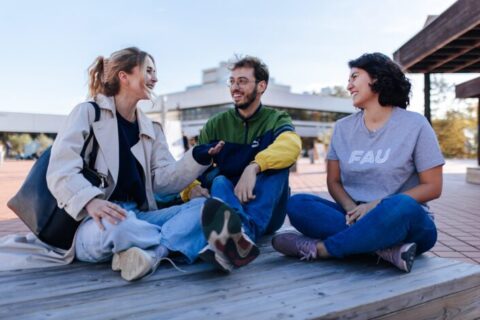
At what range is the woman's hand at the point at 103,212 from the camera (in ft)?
5.79

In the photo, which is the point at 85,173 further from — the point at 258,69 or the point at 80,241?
the point at 258,69

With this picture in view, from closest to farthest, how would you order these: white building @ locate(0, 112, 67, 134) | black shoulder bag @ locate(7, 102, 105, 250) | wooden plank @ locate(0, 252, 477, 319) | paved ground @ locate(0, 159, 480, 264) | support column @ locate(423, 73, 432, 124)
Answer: wooden plank @ locate(0, 252, 477, 319) < black shoulder bag @ locate(7, 102, 105, 250) < paved ground @ locate(0, 159, 480, 264) < support column @ locate(423, 73, 432, 124) < white building @ locate(0, 112, 67, 134)

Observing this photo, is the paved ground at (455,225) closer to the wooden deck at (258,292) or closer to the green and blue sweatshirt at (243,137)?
the wooden deck at (258,292)

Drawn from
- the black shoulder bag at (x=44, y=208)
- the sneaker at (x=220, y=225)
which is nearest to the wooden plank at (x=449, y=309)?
the sneaker at (x=220, y=225)

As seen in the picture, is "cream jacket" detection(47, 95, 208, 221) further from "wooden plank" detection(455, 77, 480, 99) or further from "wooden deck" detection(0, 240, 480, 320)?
"wooden plank" detection(455, 77, 480, 99)

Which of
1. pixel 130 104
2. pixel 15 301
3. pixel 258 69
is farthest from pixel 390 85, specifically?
pixel 15 301

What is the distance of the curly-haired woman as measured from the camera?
71.7 inches

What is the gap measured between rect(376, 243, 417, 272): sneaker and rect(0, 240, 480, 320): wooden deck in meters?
0.04

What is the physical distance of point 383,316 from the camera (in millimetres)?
1510

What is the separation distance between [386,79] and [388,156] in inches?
16.3

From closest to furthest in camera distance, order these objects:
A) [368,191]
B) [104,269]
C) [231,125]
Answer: [104,269] → [368,191] → [231,125]

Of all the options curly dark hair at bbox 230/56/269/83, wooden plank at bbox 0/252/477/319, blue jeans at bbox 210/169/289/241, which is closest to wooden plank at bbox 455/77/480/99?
curly dark hair at bbox 230/56/269/83

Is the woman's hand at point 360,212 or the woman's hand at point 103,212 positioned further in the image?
the woman's hand at point 360,212

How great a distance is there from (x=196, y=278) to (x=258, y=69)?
1.50m
